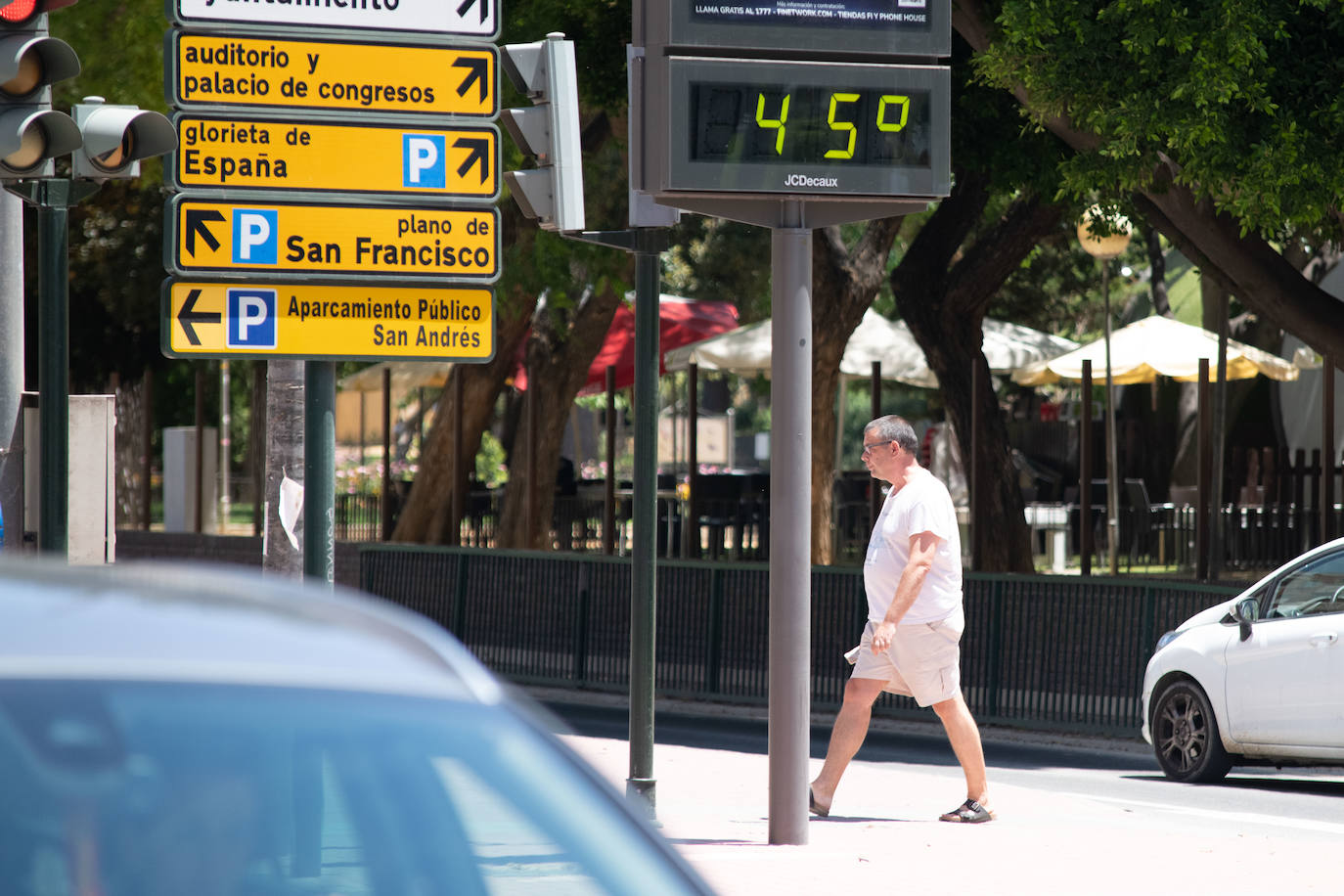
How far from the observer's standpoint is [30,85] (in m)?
8.29

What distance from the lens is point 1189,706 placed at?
11438 mm

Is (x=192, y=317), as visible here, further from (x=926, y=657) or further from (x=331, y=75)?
(x=926, y=657)

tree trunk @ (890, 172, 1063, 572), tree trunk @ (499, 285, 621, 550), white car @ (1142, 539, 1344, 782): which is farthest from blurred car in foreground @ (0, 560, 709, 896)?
tree trunk @ (499, 285, 621, 550)

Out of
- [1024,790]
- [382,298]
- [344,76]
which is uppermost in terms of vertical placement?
[344,76]

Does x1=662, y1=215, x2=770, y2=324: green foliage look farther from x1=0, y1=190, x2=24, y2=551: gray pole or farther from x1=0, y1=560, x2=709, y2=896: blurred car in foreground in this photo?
x1=0, y1=560, x2=709, y2=896: blurred car in foreground

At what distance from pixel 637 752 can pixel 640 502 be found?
1.15m

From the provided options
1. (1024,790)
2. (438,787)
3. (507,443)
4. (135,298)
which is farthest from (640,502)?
(507,443)

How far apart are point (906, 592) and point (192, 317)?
3.43 metres

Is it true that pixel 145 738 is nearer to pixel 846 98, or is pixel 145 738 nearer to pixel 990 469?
pixel 846 98

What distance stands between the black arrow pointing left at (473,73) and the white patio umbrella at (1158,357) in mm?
16125

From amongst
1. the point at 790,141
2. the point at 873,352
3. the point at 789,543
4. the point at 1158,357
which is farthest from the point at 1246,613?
the point at 873,352

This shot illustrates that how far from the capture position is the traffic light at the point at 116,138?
28.9 ft

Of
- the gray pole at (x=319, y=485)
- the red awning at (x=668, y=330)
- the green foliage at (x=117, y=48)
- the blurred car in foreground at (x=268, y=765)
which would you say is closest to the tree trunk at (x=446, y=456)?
the red awning at (x=668, y=330)

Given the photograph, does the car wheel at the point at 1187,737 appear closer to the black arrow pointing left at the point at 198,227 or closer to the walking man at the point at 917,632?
the walking man at the point at 917,632
